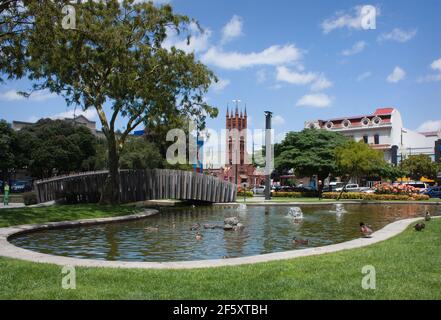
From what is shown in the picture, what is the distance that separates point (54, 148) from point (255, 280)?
66229 millimetres

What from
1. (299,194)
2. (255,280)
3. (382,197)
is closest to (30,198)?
(255,280)

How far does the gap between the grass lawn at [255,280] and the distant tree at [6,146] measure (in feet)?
196

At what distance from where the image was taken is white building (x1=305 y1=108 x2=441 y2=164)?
82312 millimetres

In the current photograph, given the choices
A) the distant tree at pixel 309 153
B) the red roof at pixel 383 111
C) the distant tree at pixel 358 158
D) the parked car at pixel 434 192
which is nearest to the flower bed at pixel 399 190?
the distant tree at pixel 358 158

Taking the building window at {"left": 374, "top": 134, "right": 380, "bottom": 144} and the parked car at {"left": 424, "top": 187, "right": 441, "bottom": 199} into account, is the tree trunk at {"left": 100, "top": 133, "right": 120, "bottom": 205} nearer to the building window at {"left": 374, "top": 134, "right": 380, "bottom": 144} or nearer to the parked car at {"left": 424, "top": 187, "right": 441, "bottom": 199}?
the parked car at {"left": 424, "top": 187, "right": 441, "bottom": 199}

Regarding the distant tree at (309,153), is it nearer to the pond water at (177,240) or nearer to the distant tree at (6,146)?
the pond water at (177,240)

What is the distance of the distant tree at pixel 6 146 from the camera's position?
64.9 m

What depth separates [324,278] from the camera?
28.5 ft

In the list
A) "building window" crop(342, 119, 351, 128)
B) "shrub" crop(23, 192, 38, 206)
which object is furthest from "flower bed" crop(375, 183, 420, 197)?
"building window" crop(342, 119, 351, 128)

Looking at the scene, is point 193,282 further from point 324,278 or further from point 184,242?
point 184,242

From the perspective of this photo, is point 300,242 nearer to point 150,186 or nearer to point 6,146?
point 150,186

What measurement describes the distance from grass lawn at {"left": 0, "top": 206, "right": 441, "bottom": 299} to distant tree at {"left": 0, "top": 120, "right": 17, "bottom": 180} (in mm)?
59698

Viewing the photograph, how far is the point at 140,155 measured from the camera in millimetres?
55594
